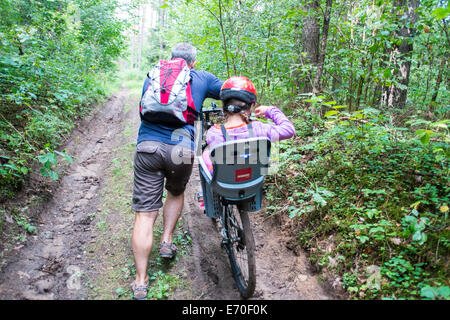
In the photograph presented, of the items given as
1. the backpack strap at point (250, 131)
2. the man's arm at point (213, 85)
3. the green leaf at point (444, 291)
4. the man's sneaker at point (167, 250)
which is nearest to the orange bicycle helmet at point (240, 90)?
the backpack strap at point (250, 131)

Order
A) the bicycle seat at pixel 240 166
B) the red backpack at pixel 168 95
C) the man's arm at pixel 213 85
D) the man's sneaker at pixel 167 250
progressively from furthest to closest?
the man's sneaker at pixel 167 250, the man's arm at pixel 213 85, the red backpack at pixel 168 95, the bicycle seat at pixel 240 166

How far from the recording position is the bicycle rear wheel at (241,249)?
8.11 feet

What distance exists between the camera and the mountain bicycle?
7.37 ft

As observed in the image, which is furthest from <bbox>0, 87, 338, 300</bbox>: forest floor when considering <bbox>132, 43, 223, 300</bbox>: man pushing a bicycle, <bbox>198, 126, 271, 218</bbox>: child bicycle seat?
<bbox>198, 126, 271, 218</bbox>: child bicycle seat

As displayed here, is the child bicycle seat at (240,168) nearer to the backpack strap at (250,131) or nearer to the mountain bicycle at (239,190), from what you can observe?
the mountain bicycle at (239,190)

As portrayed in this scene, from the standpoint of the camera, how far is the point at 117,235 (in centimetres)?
364

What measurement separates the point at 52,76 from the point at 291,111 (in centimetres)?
545

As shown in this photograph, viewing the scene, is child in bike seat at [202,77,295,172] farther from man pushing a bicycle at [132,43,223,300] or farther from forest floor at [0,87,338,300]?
forest floor at [0,87,338,300]

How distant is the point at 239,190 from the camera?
245cm

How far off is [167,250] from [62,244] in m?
1.51

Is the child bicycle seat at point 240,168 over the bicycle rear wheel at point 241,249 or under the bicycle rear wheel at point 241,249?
over

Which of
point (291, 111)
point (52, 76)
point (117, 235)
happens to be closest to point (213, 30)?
point (291, 111)

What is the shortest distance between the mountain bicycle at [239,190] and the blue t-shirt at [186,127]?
0.90 ft

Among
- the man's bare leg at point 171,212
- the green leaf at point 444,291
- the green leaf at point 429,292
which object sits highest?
the green leaf at point 444,291
